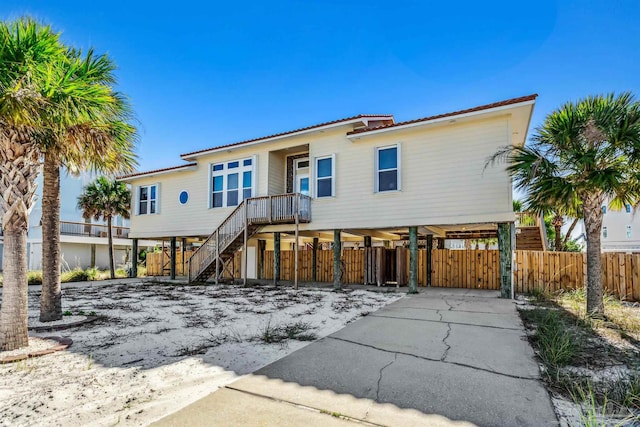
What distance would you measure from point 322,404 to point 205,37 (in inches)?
526

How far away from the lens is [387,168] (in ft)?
41.6

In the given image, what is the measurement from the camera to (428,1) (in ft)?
35.6

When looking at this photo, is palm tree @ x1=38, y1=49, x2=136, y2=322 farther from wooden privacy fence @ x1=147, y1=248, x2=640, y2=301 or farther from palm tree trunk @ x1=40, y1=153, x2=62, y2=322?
wooden privacy fence @ x1=147, y1=248, x2=640, y2=301

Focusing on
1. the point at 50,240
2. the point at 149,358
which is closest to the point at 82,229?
the point at 50,240

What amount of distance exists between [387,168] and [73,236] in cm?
2560

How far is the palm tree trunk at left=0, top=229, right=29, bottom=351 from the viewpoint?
4.93m

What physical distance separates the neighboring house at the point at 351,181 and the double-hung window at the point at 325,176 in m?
0.04

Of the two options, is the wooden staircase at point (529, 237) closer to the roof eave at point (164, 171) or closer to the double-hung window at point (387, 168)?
the double-hung window at point (387, 168)

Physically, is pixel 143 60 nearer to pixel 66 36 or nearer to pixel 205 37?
pixel 205 37

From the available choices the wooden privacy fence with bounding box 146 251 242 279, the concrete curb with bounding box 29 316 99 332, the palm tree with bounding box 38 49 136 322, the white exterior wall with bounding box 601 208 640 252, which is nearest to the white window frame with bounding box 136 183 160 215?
the wooden privacy fence with bounding box 146 251 242 279

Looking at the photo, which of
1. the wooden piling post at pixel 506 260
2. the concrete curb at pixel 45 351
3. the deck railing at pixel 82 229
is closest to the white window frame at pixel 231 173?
the wooden piling post at pixel 506 260

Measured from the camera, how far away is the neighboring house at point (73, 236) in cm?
2570

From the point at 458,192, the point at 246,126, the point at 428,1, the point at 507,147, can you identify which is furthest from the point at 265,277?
the point at 428,1

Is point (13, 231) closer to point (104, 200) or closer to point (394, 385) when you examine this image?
point (394, 385)
